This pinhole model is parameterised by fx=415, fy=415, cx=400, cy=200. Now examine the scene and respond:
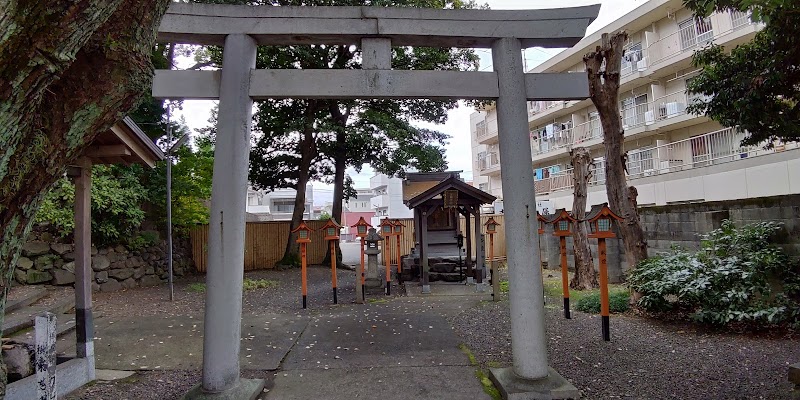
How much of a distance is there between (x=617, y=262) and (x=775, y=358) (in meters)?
6.82

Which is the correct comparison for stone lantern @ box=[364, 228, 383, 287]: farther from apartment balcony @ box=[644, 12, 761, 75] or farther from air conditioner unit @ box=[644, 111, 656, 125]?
air conditioner unit @ box=[644, 111, 656, 125]

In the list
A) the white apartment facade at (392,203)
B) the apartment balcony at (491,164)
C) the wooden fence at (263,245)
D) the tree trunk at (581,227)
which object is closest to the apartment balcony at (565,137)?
the apartment balcony at (491,164)

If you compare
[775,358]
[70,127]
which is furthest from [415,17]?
[775,358]

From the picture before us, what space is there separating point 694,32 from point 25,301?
20049 mm

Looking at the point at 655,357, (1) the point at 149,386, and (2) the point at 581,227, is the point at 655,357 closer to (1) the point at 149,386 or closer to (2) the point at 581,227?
(1) the point at 149,386

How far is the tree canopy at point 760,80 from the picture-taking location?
5.67 m

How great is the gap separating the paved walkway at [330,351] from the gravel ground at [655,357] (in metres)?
0.65

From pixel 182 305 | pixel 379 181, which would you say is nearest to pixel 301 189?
pixel 182 305

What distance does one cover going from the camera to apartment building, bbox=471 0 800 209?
12250 millimetres

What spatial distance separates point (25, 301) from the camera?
6703 mm

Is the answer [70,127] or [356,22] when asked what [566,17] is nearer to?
[356,22]

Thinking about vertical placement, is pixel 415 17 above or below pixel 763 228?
above

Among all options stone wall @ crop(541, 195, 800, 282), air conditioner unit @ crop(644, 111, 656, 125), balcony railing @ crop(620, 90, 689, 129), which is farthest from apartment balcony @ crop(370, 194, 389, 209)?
stone wall @ crop(541, 195, 800, 282)

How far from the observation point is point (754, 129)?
6.38 meters
